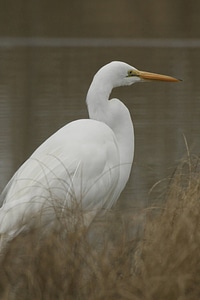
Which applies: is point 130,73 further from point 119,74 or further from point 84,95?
point 84,95

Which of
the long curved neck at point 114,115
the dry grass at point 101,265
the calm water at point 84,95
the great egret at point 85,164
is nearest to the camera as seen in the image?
the dry grass at point 101,265

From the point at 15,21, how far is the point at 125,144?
28.3 feet

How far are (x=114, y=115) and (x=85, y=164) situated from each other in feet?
1.65

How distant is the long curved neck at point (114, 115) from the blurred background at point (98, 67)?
0.20 meters

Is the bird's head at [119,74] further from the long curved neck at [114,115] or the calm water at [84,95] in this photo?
the calm water at [84,95]

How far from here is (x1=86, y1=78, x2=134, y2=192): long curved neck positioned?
4.48 m

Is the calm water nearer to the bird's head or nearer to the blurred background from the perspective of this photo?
the blurred background

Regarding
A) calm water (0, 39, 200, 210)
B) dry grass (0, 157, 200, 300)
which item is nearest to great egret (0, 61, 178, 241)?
calm water (0, 39, 200, 210)

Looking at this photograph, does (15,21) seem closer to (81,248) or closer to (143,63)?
(143,63)

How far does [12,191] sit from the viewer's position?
13.0ft

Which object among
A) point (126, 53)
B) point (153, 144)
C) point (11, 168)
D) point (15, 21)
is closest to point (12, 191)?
point (11, 168)

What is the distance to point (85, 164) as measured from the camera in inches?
162

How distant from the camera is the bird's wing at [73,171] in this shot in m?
3.87

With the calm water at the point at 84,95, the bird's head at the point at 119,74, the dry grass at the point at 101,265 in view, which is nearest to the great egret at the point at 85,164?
the bird's head at the point at 119,74
